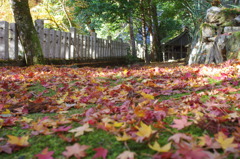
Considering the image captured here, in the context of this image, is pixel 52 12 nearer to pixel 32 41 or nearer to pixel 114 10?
pixel 114 10

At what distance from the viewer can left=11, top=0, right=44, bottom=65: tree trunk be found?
7027mm

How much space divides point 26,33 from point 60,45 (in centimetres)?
194

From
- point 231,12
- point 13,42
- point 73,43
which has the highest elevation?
point 231,12

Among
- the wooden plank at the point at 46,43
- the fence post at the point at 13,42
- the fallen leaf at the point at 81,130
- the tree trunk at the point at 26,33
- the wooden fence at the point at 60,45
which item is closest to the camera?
the fallen leaf at the point at 81,130

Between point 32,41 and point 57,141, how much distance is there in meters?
6.56

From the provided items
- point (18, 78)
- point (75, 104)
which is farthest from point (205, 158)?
point (18, 78)

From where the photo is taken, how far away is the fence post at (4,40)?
6.46m

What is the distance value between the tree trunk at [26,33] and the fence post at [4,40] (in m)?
0.52

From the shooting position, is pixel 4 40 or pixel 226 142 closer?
pixel 226 142

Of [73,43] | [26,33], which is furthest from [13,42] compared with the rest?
[73,43]

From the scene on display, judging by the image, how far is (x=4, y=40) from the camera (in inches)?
257

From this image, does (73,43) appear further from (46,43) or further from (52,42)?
(46,43)

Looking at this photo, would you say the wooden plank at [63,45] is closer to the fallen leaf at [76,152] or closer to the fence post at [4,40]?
the fence post at [4,40]

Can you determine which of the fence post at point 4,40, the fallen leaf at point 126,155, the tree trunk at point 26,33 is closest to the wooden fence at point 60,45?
the fence post at point 4,40
